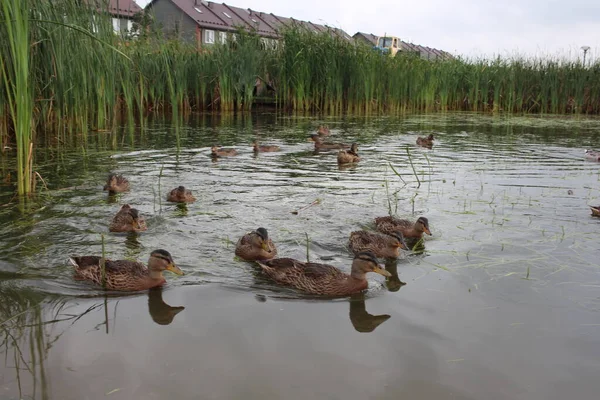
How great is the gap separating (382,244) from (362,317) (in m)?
1.36

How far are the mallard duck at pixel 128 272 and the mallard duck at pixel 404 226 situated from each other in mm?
2357

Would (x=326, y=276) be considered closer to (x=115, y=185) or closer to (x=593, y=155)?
(x=115, y=185)

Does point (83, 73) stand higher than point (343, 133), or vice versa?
point (83, 73)

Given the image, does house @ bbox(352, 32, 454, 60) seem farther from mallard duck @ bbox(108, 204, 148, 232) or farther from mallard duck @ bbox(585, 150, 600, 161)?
mallard duck @ bbox(108, 204, 148, 232)

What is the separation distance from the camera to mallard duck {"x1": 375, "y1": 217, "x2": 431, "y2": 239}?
19.2 ft

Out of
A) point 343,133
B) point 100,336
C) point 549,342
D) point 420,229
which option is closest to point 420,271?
point 420,229

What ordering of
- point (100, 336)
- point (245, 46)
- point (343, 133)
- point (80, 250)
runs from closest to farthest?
point (100, 336) → point (80, 250) → point (343, 133) → point (245, 46)

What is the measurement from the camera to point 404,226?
608 cm

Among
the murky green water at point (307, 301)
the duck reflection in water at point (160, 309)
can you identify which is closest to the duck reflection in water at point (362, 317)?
the murky green water at point (307, 301)

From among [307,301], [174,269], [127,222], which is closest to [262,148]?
[127,222]

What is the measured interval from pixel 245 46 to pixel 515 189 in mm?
14478

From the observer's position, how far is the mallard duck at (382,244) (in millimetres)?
5398

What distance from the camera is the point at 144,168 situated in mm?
9719

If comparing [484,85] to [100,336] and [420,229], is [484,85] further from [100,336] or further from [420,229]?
[100,336]
